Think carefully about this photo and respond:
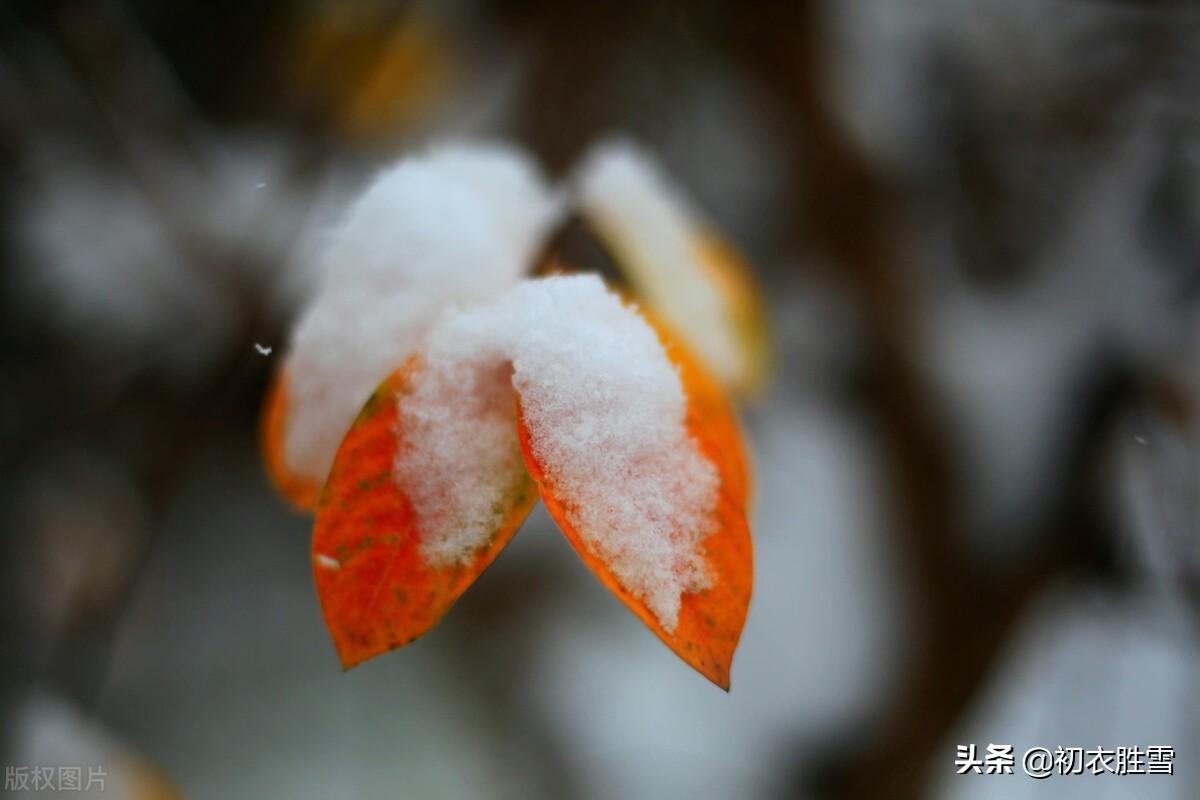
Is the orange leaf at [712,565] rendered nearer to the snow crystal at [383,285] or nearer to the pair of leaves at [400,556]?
the pair of leaves at [400,556]

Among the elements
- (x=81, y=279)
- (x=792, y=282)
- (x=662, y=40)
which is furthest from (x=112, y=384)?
(x=792, y=282)

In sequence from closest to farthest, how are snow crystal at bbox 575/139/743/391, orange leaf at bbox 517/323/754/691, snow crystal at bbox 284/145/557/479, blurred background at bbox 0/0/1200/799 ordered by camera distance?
1. orange leaf at bbox 517/323/754/691
2. snow crystal at bbox 284/145/557/479
3. snow crystal at bbox 575/139/743/391
4. blurred background at bbox 0/0/1200/799

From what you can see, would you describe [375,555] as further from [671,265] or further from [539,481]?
[671,265]

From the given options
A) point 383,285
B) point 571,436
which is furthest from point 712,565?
point 383,285

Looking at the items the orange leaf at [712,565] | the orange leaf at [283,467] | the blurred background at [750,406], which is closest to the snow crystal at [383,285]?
the orange leaf at [283,467]

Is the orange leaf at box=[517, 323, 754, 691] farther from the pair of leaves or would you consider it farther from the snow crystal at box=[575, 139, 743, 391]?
the snow crystal at box=[575, 139, 743, 391]

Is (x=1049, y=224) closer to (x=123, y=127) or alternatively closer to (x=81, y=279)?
(x=123, y=127)

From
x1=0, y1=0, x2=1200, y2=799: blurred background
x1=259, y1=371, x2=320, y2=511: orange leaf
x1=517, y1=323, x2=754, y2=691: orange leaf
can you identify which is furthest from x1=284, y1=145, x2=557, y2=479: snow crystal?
x1=0, y1=0, x2=1200, y2=799: blurred background
